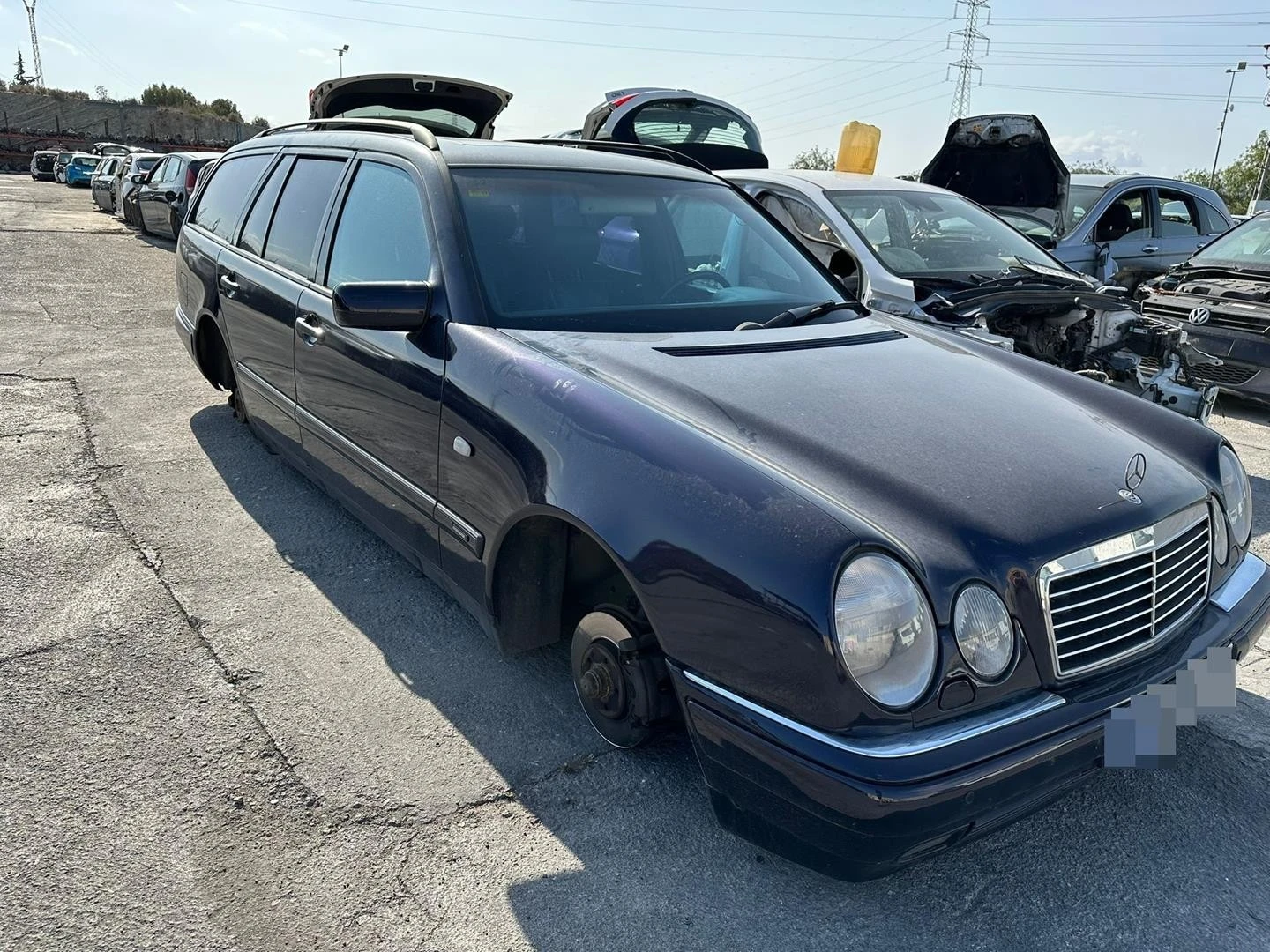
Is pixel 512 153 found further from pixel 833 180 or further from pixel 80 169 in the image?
pixel 80 169

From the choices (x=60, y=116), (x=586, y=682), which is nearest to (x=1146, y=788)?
(x=586, y=682)

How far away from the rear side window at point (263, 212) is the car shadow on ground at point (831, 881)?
2.32 m

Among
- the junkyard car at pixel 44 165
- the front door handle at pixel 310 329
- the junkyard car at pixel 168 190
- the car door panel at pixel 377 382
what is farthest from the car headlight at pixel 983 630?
the junkyard car at pixel 44 165

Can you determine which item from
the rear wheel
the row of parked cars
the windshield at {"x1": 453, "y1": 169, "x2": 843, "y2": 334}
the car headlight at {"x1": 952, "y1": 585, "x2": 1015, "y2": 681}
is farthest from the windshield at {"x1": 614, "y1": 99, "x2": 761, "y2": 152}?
the car headlight at {"x1": 952, "y1": 585, "x2": 1015, "y2": 681}

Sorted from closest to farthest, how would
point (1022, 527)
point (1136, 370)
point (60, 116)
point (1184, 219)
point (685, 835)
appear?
point (1022, 527) < point (685, 835) < point (1136, 370) < point (1184, 219) < point (60, 116)

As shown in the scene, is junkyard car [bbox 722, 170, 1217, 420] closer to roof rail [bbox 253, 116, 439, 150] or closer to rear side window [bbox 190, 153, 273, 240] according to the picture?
roof rail [bbox 253, 116, 439, 150]

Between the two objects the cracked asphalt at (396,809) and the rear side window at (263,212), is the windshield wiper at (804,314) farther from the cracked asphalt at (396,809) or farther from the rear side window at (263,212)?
the rear side window at (263,212)

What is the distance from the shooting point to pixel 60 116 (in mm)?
51625

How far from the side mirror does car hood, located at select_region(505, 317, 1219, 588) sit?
325 millimetres

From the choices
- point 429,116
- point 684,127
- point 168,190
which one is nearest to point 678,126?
point 684,127

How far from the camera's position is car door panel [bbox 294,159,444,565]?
2.91 meters

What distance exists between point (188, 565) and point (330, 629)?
0.83 m

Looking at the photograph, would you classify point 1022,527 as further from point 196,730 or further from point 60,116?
point 60,116

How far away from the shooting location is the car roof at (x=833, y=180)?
5.92 meters
